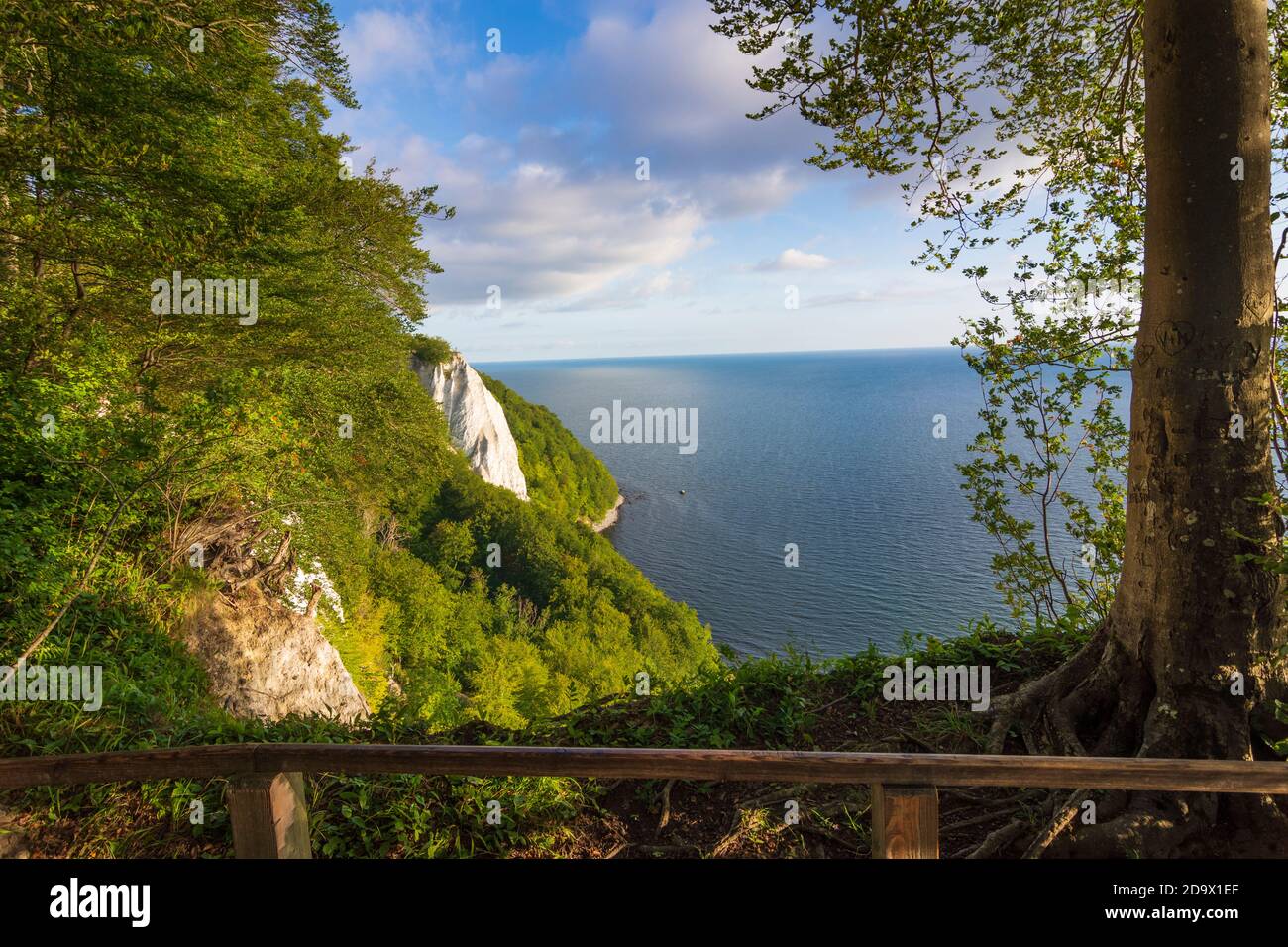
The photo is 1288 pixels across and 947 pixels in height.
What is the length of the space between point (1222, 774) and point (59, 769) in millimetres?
4433

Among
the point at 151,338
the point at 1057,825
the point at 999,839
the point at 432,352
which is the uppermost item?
the point at 432,352

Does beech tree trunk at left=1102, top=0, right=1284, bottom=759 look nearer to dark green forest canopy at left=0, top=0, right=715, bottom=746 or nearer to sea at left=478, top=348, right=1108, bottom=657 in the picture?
sea at left=478, top=348, right=1108, bottom=657

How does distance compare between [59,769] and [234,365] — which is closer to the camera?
[59,769]

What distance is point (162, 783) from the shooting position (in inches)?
143

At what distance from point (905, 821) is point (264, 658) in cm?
887

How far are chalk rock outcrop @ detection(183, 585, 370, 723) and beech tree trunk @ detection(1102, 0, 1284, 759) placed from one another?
7.36 metres

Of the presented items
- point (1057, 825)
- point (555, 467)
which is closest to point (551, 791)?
point (1057, 825)

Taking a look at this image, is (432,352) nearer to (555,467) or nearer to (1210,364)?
(555,467)

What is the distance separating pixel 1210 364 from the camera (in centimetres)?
348

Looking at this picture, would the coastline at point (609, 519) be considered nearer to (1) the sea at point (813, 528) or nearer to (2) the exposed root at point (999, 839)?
(1) the sea at point (813, 528)

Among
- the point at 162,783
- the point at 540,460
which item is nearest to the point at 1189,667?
the point at 162,783

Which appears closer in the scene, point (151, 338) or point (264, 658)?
point (151, 338)

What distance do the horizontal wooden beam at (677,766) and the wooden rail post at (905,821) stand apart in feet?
0.16
